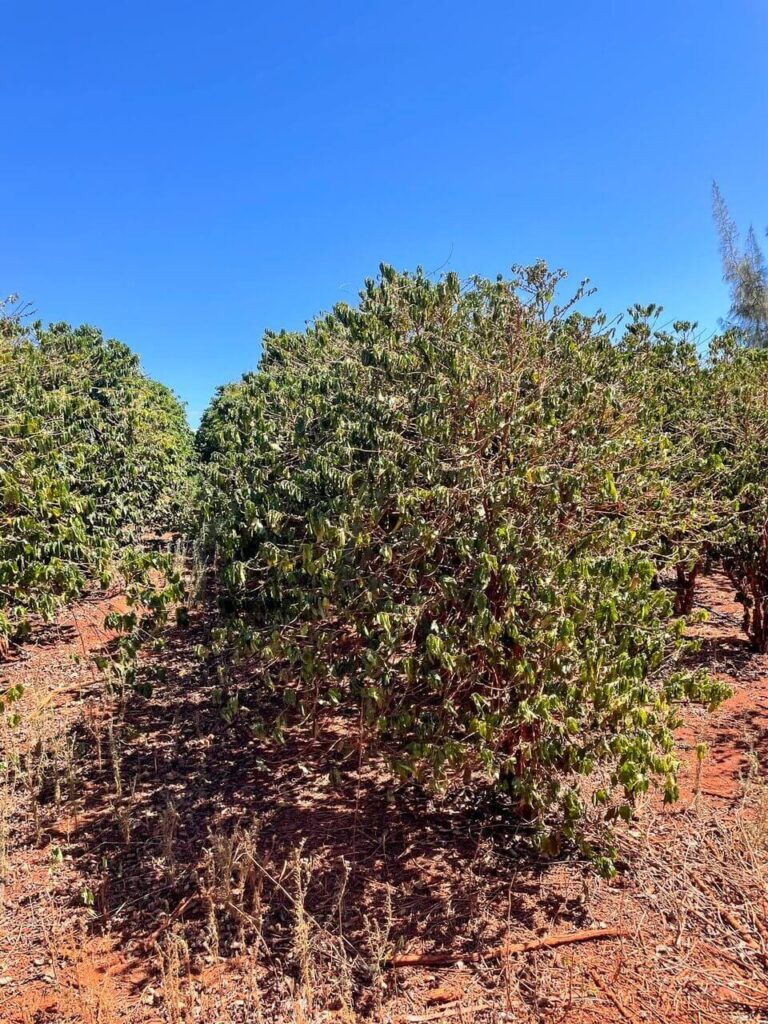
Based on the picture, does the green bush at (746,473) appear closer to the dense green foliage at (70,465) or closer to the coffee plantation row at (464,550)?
the coffee plantation row at (464,550)

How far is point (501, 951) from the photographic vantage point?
3.31 metres

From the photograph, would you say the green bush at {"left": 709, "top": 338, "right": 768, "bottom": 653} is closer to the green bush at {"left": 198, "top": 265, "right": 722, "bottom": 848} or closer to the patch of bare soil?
the patch of bare soil

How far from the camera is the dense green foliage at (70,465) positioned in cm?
479

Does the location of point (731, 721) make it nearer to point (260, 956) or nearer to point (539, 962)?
point (539, 962)

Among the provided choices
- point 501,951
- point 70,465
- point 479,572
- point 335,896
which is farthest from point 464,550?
point 70,465

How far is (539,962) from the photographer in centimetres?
323

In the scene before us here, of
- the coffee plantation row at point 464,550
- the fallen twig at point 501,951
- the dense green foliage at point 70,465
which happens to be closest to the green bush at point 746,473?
the coffee plantation row at point 464,550

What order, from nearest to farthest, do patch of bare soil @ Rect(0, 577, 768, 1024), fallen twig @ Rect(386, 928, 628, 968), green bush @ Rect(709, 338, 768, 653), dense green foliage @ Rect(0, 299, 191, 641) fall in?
patch of bare soil @ Rect(0, 577, 768, 1024) → fallen twig @ Rect(386, 928, 628, 968) → dense green foliage @ Rect(0, 299, 191, 641) → green bush @ Rect(709, 338, 768, 653)

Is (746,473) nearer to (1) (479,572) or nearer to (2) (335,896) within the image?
(1) (479,572)

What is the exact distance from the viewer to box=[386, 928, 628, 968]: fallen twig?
3.28 metres

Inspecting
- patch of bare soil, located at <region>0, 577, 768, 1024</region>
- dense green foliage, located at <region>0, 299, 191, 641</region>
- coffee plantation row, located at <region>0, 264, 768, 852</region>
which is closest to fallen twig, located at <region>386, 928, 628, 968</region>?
patch of bare soil, located at <region>0, 577, 768, 1024</region>

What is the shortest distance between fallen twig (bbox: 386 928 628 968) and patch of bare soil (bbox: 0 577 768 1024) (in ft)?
0.04

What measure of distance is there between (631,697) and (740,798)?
2138 mm

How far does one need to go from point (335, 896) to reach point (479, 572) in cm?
218
